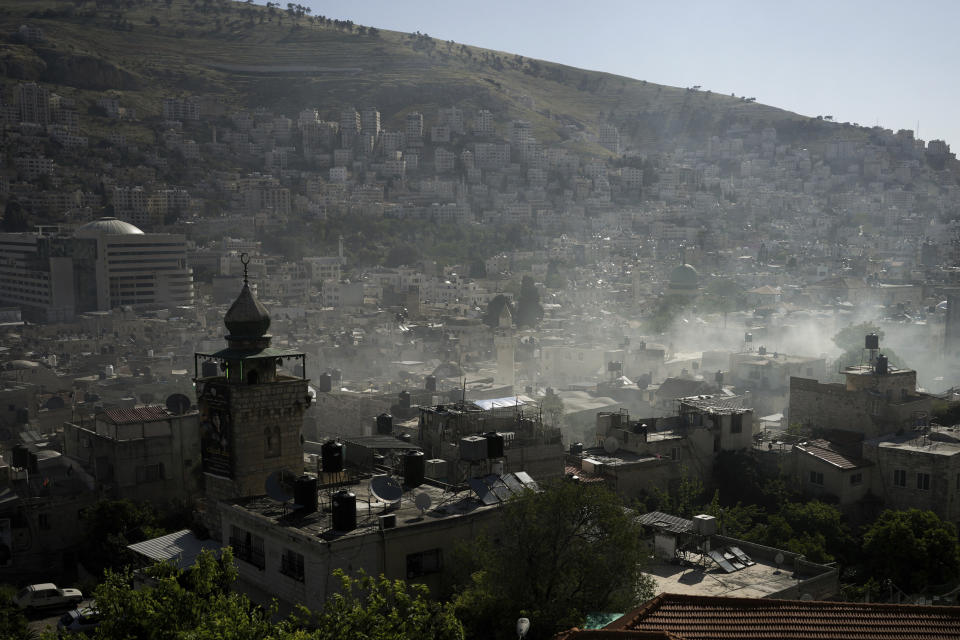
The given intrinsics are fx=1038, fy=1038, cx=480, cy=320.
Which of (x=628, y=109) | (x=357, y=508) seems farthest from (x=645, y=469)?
(x=628, y=109)

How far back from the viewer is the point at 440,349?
51094 mm

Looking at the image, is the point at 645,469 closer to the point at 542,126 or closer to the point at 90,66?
the point at 90,66

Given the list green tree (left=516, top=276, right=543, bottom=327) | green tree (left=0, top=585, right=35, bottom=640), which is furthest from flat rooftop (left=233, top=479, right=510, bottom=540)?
green tree (left=516, top=276, right=543, bottom=327)

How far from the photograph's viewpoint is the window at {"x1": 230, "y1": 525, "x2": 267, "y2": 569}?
12.6m

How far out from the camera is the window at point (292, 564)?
11836mm

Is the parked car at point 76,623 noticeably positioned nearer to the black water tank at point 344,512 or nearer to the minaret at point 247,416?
the minaret at point 247,416

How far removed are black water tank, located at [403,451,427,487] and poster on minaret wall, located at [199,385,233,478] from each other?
8.04ft

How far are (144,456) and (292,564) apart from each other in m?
11.1

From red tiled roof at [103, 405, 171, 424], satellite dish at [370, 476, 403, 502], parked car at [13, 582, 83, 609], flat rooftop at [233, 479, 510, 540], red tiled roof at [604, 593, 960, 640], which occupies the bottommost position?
parked car at [13, 582, 83, 609]

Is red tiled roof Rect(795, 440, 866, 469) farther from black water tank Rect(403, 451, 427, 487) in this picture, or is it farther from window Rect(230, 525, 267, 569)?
window Rect(230, 525, 267, 569)

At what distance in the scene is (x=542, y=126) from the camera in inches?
5635

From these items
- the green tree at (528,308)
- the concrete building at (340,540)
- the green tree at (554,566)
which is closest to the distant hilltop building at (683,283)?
the green tree at (528,308)

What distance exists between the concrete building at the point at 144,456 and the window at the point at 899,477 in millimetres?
13927

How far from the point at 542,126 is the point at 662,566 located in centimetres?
13269
